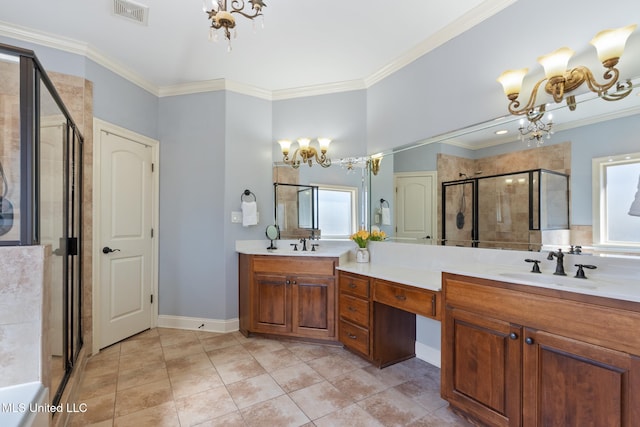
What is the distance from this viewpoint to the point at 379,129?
288 cm

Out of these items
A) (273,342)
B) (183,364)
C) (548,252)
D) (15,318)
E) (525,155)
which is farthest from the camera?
(273,342)

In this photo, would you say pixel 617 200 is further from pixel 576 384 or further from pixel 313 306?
pixel 313 306

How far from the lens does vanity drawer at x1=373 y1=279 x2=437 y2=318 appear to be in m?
1.87

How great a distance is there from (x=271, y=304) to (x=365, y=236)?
3.73ft

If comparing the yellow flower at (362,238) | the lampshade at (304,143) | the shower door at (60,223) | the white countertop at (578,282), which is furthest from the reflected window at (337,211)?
the shower door at (60,223)

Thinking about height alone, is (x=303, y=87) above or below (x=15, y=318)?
above

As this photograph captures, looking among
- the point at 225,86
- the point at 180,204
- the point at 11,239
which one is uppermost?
the point at 225,86

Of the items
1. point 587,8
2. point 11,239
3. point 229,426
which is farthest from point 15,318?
point 587,8

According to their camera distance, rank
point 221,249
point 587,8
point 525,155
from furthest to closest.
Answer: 1. point 221,249
2. point 525,155
3. point 587,8

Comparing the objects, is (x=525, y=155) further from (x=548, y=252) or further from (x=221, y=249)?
(x=221, y=249)

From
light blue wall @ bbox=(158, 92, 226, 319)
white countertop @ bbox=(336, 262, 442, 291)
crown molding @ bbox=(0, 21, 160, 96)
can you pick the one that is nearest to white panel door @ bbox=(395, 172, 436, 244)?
white countertop @ bbox=(336, 262, 442, 291)

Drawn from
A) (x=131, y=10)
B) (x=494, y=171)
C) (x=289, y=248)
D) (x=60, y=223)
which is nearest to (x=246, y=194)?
(x=289, y=248)

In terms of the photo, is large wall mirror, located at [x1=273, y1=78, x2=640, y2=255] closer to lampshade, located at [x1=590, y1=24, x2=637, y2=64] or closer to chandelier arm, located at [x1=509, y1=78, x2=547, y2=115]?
chandelier arm, located at [x1=509, y1=78, x2=547, y2=115]

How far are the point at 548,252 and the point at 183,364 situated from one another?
2786 mm
